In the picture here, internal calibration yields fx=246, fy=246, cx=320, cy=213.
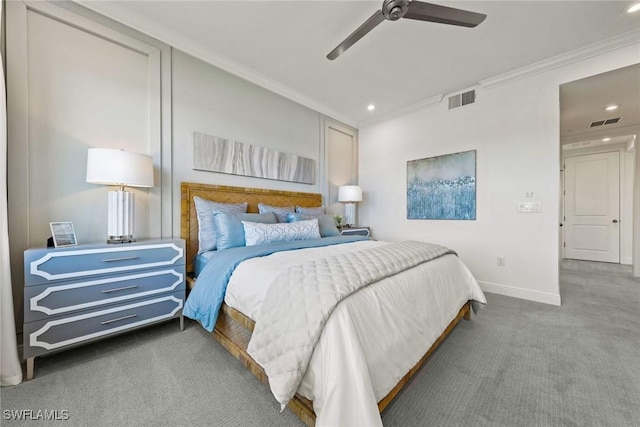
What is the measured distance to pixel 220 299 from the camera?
1.75m

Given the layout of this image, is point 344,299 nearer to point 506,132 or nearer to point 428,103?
point 506,132

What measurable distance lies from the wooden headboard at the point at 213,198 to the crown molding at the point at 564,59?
3.10 meters

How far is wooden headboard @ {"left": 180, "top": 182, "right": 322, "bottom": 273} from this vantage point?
263 centimetres

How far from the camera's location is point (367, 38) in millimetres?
2527

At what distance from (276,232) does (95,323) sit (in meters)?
1.50

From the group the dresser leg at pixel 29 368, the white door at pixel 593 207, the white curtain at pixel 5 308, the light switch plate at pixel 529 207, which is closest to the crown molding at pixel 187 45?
the white curtain at pixel 5 308

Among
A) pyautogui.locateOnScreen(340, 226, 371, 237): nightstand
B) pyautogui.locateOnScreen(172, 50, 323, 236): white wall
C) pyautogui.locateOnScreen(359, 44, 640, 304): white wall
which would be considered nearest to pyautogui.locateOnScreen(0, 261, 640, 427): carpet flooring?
pyautogui.locateOnScreen(359, 44, 640, 304): white wall

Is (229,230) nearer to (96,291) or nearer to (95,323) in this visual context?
(96,291)

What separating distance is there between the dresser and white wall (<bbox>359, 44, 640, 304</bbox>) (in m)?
3.49

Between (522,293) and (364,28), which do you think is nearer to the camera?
(364,28)

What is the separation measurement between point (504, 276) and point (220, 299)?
11.4ft

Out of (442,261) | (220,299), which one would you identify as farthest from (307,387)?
(442,261)

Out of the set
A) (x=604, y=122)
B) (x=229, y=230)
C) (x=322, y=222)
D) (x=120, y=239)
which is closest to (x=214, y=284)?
(x=229, y=230)

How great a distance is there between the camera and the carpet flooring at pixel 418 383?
4.23 ft
